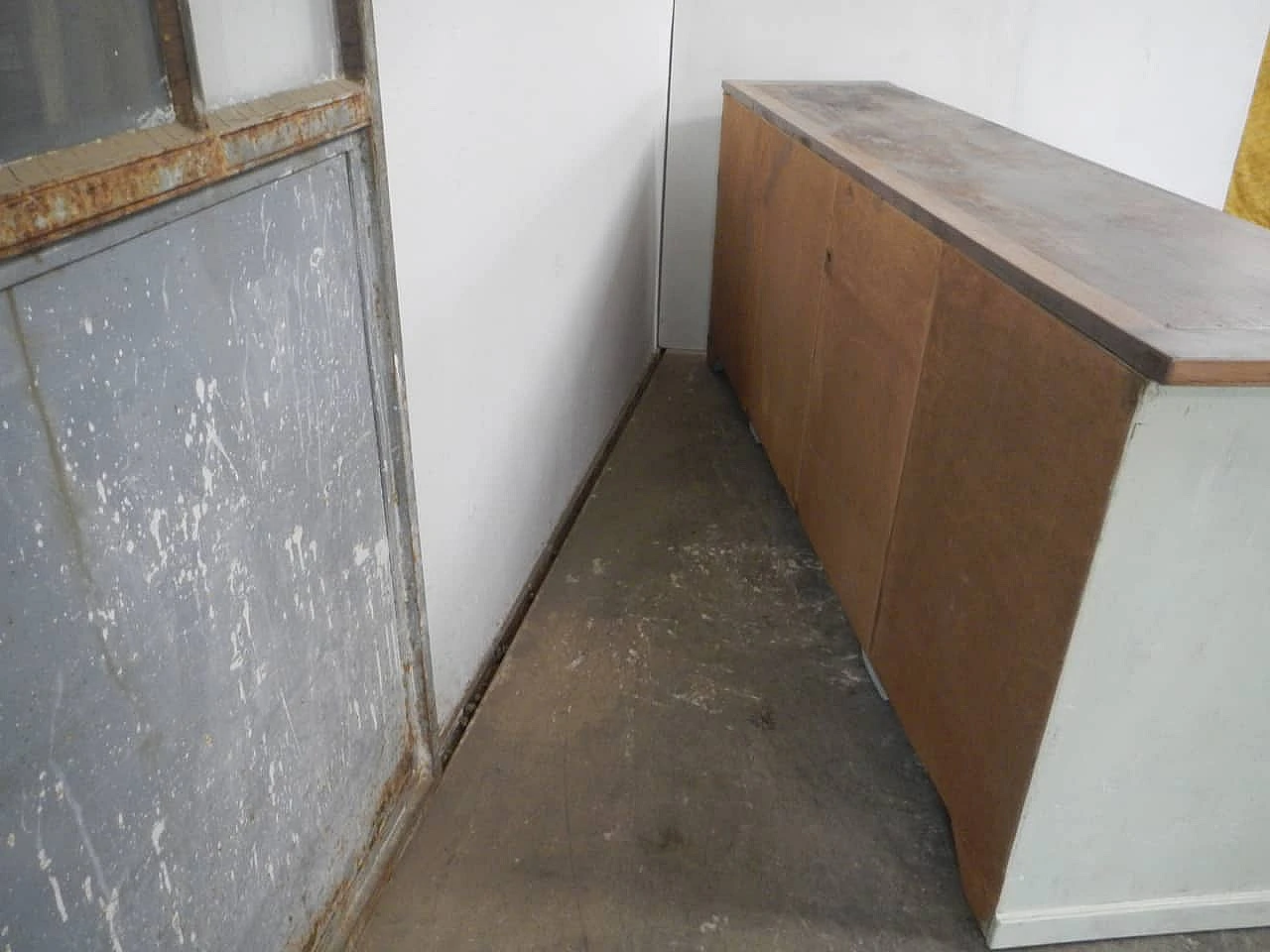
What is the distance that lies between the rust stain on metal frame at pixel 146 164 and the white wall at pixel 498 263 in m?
0.23

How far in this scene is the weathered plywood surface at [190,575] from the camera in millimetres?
723

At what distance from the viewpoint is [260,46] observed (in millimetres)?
961

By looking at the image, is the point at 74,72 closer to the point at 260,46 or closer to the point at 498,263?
the point at 260,46

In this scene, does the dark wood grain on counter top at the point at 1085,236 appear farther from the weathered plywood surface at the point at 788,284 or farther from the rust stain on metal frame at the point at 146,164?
the rust stain on metal frame at the point at 146,164

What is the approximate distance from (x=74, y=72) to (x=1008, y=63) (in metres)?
3.11

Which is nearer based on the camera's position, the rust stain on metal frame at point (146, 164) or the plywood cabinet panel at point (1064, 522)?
the rust stain on metal frame at point (146, 164)

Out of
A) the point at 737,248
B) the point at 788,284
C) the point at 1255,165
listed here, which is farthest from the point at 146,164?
the point at 1255,165

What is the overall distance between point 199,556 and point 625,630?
46.1 inches

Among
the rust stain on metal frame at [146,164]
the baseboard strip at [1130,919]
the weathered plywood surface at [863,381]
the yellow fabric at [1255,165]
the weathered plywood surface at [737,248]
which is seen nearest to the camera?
the rust stain on metal frame at [146,164]

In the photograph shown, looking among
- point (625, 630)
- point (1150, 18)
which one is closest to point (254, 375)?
point (625, 630)

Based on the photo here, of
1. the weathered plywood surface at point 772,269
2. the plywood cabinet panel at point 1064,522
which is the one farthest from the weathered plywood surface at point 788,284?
the plywood cabinet panel at point 1064,522

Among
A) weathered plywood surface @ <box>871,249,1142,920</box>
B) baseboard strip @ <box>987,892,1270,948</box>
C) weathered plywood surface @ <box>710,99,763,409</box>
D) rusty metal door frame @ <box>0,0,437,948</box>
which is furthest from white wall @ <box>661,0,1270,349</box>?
baseboard strip @ <box>987,892,1270,948</box>

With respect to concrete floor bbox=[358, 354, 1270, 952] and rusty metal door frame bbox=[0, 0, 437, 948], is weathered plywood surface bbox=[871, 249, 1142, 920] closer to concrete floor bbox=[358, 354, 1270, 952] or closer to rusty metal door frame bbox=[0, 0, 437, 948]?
concrete floor bbox=[358, 354, 1270, 952]

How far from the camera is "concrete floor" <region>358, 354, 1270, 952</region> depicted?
1.36 meters
